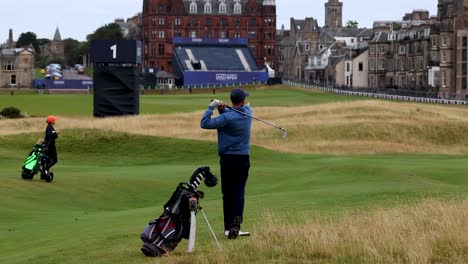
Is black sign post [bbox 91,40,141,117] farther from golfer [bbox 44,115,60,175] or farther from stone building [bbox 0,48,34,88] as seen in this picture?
stone building [bbox 0,48,34,88]

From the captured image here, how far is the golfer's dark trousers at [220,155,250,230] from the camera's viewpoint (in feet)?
53.7

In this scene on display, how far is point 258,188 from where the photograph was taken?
3116 centimetres

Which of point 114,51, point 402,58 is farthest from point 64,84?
point 114,51

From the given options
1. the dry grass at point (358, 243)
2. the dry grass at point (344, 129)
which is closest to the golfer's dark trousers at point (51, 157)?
the dry grass at point (358, 243)

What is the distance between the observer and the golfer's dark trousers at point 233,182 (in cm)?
1636

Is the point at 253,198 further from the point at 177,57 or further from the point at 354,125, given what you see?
the point at 177,57

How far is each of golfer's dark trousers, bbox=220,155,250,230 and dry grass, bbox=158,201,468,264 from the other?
1.70 feet

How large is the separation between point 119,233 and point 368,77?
153 m

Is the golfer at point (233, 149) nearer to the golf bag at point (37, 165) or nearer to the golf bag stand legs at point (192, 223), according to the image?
the golf bag stand legs at point (192, 223)

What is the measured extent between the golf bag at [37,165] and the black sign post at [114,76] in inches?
1551

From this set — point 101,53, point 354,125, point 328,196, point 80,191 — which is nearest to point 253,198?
point 328,196

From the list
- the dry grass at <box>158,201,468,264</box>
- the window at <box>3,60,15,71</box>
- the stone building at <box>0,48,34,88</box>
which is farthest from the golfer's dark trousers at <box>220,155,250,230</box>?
the window at <box>3,60,15,71</box>

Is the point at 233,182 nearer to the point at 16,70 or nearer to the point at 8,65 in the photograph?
the point at 8,65

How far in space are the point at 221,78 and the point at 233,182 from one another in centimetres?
16351
